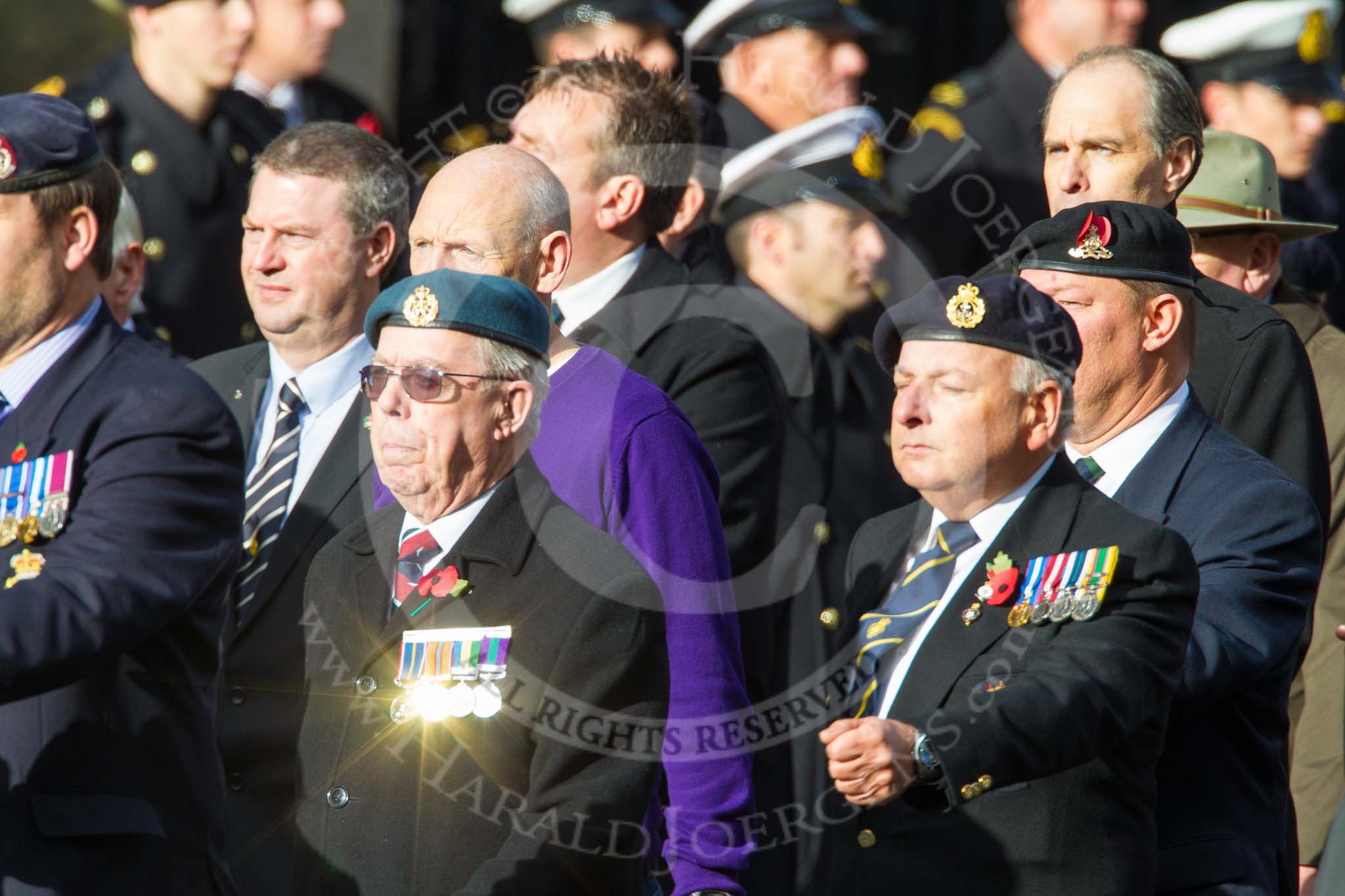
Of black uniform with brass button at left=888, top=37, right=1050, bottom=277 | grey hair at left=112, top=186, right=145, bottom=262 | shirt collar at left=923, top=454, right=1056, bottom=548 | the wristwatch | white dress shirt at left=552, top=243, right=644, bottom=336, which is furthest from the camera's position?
black uniform with brass button at left=888, top=37, right=1050, bottom=277

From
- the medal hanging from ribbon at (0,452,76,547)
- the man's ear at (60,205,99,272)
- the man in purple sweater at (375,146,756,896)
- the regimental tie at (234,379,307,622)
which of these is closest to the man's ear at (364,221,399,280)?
the regimental tie at (234,379,307,622)

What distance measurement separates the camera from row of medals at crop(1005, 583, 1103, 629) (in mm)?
3242

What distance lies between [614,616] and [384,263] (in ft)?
5.68

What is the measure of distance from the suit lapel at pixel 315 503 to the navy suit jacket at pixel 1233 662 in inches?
61.6

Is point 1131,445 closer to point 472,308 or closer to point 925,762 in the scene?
point 925,762

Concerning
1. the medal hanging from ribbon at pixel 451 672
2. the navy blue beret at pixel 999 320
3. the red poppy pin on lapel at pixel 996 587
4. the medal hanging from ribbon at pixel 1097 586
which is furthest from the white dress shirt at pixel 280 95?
the medal hanging from ribbon at pixel 1097 586

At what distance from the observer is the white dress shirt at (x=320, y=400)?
4445 mm

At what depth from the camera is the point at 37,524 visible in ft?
11.4

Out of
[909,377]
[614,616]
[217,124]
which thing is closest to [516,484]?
[614,616]

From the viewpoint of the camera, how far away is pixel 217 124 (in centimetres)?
608

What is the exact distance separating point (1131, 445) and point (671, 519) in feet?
2.96

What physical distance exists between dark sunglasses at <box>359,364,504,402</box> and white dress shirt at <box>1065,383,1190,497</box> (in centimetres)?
122

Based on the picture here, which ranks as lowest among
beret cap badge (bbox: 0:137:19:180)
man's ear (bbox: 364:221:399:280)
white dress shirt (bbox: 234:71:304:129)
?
beret cap badge (bbox: 0:137:19:180)

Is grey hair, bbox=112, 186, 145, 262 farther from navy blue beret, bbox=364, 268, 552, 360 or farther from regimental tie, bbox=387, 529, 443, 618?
regimental tie, bbox=387, 529, 443, 618
